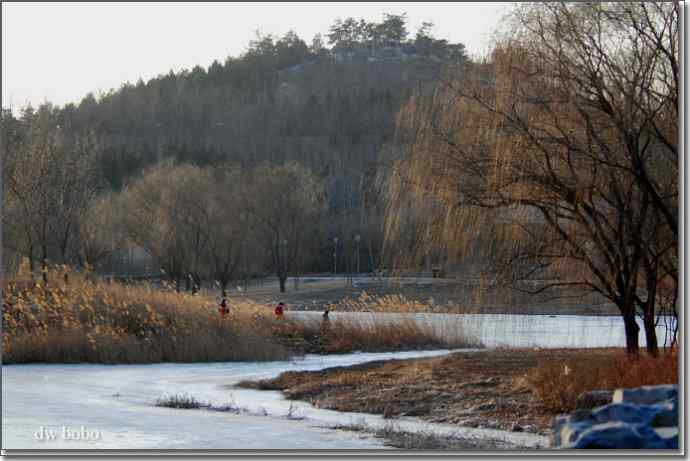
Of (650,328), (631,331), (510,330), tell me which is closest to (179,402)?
(631,331)

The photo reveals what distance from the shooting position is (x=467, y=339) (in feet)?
81.5

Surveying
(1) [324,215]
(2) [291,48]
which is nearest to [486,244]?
(1) [324,215]

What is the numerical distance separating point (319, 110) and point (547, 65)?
94.8m

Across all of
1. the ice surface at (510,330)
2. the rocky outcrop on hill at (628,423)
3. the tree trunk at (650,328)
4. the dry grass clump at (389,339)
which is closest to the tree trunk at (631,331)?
the tree trunk at (650,328)

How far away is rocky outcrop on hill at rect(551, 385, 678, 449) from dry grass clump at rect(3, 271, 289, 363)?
12.6m

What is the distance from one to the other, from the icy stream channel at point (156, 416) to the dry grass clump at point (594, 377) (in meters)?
1.32

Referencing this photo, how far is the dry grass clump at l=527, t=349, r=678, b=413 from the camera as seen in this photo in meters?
12.1

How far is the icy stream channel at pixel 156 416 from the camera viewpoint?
11.0 metres

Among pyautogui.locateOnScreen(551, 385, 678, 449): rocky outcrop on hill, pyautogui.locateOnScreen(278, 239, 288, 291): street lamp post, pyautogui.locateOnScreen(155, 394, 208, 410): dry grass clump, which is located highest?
pyautogui.locateOnScreen(278, 239, 288, 291): street lamp post

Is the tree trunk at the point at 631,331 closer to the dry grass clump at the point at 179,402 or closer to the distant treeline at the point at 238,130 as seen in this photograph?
the dry grass clump at the point at 179,402

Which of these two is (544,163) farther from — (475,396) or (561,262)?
(475,396)

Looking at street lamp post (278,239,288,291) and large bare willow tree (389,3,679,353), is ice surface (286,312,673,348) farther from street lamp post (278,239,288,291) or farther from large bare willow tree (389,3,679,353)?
street lamp post (278,239,288,291)

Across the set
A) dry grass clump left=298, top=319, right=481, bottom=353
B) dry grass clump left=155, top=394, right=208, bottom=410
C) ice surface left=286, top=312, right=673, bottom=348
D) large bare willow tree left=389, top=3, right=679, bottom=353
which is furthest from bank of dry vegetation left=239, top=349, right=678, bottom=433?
dry grass clump left=298, top=319, right=481, bottom=353

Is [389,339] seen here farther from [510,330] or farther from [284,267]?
[284,267]
